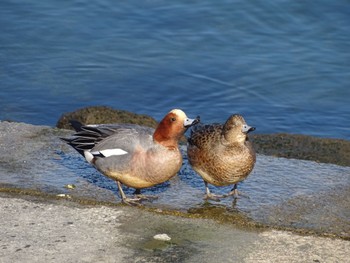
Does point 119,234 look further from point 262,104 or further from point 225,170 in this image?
point 262,104

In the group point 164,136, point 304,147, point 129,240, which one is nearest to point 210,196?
point 164,136

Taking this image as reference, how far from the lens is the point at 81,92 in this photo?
42.8 feet

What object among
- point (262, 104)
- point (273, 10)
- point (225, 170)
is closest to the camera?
point (225, 170)

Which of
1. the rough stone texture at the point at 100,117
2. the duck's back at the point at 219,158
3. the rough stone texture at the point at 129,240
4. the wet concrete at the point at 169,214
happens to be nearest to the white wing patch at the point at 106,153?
the wet concrete at the point at 169,214

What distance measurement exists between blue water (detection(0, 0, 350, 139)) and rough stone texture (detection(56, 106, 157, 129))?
2.01 meters

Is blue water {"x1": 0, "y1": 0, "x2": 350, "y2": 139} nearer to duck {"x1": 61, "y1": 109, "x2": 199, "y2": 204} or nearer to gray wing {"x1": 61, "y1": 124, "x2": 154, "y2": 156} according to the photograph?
gray wing {"x1": 61, "y1": 124, "x2": 154, "y2": 156}

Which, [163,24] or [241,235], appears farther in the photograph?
[163,24]

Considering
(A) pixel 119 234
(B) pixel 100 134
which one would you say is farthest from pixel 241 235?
(B) pixel 100 134

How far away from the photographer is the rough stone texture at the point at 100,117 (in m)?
9.96

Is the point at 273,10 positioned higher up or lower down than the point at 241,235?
higher up

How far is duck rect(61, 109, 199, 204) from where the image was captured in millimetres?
6441

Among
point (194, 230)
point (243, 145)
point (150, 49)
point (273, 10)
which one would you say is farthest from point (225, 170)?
point (273, 10)

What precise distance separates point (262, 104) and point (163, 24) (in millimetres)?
2938

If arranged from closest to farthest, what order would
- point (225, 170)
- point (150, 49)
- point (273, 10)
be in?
point (225, 170) < point (150, 49) < point (273, 10)
